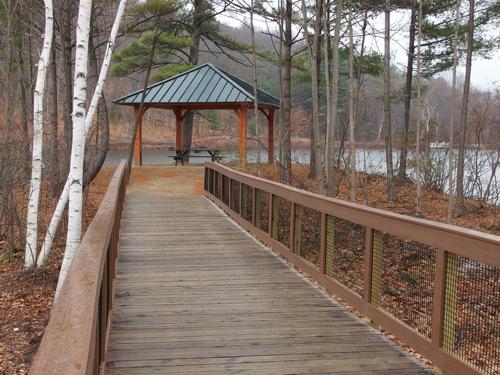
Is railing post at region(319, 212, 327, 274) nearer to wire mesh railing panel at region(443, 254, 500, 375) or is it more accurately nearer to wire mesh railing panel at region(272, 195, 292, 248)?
wire mesh railing panel at region(272, 195, 292, 248)

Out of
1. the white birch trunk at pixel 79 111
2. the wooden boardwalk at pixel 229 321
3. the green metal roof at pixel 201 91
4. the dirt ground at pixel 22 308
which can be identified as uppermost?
the green metal roof at pixel 201 91

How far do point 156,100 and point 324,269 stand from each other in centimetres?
1482

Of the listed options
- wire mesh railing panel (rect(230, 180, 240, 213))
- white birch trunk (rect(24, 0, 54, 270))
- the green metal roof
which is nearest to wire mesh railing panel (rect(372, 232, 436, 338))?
wire mesh railing panel (rect(230, 180, 240, 213))

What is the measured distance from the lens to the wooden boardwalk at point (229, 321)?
11.5ft

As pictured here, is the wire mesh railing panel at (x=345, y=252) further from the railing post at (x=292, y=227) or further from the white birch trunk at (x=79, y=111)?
the white birch trunk at (x=79, y=111)

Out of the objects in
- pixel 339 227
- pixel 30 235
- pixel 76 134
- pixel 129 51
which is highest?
pixel 129 51

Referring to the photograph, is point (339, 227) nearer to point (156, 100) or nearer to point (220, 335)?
point (220, 335)

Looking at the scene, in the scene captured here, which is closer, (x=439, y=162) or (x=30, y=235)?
(x=30, y=235)

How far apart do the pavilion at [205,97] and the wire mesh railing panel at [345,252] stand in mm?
12202

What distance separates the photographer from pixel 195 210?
37.0 feet

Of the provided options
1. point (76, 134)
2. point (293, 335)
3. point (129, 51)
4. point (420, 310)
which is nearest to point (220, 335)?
point (293, 335)

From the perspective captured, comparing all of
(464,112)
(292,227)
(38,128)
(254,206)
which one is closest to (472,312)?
(292,227)

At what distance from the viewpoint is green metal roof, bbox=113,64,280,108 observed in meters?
18.6

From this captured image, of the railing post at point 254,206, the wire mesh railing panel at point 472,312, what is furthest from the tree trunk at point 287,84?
the wire mesh railing panel at point 472,312
